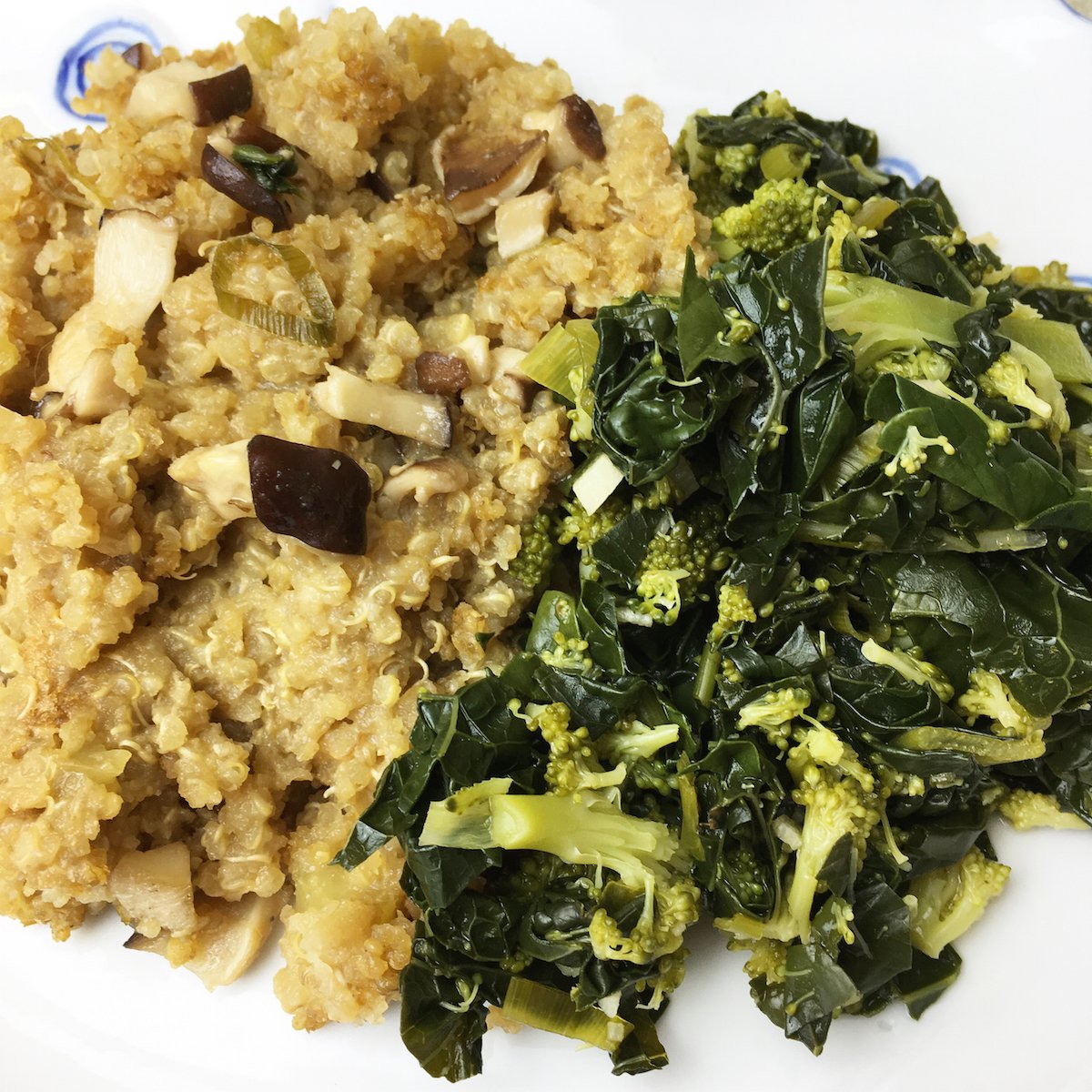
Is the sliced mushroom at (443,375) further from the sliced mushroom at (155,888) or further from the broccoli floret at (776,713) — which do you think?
the sliced mushroom at (155,888)

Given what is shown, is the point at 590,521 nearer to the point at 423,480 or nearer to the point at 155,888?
the point at 423,480

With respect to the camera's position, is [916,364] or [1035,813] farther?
[1035,813]

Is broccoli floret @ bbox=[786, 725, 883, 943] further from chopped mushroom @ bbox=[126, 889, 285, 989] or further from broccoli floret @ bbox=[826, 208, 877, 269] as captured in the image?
chopped mushroom @ bbox=[126, 889, 285, 989]

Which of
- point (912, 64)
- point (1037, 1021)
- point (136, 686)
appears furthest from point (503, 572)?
point (912, 64)

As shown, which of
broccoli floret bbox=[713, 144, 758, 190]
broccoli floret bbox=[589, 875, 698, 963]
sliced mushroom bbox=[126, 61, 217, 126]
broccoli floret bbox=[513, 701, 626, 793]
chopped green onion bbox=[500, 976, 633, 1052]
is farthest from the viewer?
broccoli floret bbox=[713, 144, 758, 190]

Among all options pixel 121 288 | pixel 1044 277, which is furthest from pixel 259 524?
pixel 1044 277

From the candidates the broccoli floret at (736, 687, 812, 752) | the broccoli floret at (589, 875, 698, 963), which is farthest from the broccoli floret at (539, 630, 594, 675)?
the broccoli floret at (589, 875, 698, 963)

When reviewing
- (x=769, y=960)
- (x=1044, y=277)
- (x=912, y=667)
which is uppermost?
(x=1044, y=277)
